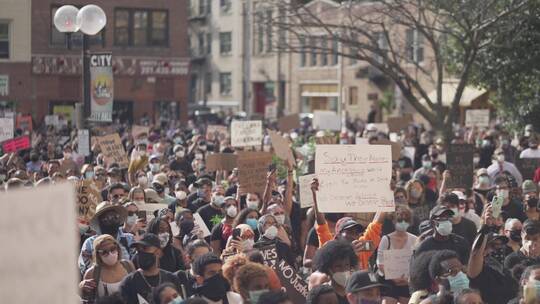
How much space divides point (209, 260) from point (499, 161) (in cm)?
1082

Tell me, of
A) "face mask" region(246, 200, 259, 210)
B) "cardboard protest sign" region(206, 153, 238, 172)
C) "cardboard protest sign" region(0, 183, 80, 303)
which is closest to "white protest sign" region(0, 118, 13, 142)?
"cardboard protest sign" region(206, 153, 238, 172)

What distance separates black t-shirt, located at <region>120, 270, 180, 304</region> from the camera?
8008mm

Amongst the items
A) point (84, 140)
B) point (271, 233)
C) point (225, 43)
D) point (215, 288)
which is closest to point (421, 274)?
point (215, 288)

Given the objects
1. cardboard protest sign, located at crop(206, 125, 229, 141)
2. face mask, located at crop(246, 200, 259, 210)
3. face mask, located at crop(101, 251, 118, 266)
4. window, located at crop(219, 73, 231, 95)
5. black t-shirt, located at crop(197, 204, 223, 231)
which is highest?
window, located at crop(219, 73, 231, 95)

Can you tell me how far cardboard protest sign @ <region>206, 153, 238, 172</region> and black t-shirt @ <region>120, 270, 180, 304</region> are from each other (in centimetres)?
1047

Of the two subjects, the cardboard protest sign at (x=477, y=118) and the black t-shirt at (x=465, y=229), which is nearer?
the black t-shirt at (x=465, y=229)

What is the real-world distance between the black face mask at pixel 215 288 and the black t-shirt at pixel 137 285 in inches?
7.8

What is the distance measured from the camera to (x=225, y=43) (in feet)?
221

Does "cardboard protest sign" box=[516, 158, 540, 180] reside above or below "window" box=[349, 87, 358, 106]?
below

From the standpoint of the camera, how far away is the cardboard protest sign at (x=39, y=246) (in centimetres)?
352

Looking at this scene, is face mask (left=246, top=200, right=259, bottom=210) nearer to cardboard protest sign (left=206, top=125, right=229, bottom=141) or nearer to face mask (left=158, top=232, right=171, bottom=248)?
face mask (left=158, top=232, right=171, bottom=248)

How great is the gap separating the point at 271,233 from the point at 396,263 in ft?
3.42

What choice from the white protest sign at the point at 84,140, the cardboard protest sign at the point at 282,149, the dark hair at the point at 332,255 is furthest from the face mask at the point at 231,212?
the white protest sign at the point at 84,140

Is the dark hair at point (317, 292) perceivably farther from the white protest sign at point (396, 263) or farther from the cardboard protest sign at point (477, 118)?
the cardboard protest sign at point (477, 118)
